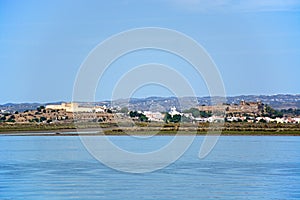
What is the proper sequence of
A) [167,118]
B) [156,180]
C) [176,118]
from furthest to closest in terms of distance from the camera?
[176,118], [167,118], [156,180]

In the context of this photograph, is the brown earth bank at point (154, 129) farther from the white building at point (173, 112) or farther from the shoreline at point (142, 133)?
the white building at point (173, 112)

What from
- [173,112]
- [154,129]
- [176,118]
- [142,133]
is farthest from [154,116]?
[142,133]

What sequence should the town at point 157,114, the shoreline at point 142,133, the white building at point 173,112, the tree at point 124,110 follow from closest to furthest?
the tree at point 124,110
the shoreline at point 142,133
the town at point 157,114
the white building at point 173,112

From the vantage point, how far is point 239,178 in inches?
1120

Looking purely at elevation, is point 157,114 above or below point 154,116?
above

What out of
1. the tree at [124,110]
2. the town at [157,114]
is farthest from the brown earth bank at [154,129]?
the tree at [124,110]

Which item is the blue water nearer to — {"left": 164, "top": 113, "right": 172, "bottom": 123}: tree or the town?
the town

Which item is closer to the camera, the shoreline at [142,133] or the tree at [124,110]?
the tree at [124,110]

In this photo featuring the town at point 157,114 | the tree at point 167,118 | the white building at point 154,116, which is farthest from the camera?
the tree at point 167,118

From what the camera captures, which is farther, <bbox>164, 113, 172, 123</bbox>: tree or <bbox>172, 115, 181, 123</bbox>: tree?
<bbox>172, 115, 181, 123</bbox>: tree

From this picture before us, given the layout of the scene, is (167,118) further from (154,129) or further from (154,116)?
(154,129)

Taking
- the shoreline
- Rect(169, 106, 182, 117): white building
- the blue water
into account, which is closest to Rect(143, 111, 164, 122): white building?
Rect(169, 106, 182, 117): white building

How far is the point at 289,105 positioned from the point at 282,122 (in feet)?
31.5

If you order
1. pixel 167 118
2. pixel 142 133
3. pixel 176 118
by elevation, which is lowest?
pixel 142 133
